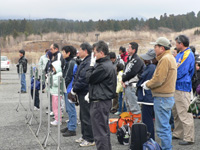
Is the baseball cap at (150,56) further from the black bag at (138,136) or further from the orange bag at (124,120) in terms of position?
the orange bag at (124,120)

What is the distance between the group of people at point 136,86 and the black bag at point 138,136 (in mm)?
359

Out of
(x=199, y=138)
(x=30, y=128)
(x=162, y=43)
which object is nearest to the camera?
(x=162, y=43)

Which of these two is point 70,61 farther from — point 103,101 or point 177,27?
point 177,27

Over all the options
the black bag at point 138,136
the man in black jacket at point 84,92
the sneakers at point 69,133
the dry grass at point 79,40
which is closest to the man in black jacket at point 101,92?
the black bag at point 138,136

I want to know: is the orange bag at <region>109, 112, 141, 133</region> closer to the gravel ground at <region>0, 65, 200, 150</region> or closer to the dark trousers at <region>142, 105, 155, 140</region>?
the gravel ground at <region>0, 65, 200, 150</region>

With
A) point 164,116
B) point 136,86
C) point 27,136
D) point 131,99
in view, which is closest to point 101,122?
point 164,116

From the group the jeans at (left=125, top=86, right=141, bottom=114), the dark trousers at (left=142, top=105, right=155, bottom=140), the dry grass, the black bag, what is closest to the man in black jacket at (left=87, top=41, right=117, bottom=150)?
the black bag

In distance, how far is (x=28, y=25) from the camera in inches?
3740

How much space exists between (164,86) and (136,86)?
3.71 feet

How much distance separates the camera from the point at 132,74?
721cm

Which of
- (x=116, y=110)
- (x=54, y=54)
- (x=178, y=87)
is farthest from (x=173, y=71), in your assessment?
(x=116, y=110)

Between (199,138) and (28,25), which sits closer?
(199,138)

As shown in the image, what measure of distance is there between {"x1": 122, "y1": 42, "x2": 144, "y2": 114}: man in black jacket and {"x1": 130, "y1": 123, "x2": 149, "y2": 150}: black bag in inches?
78.2

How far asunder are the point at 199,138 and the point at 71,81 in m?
3.15
